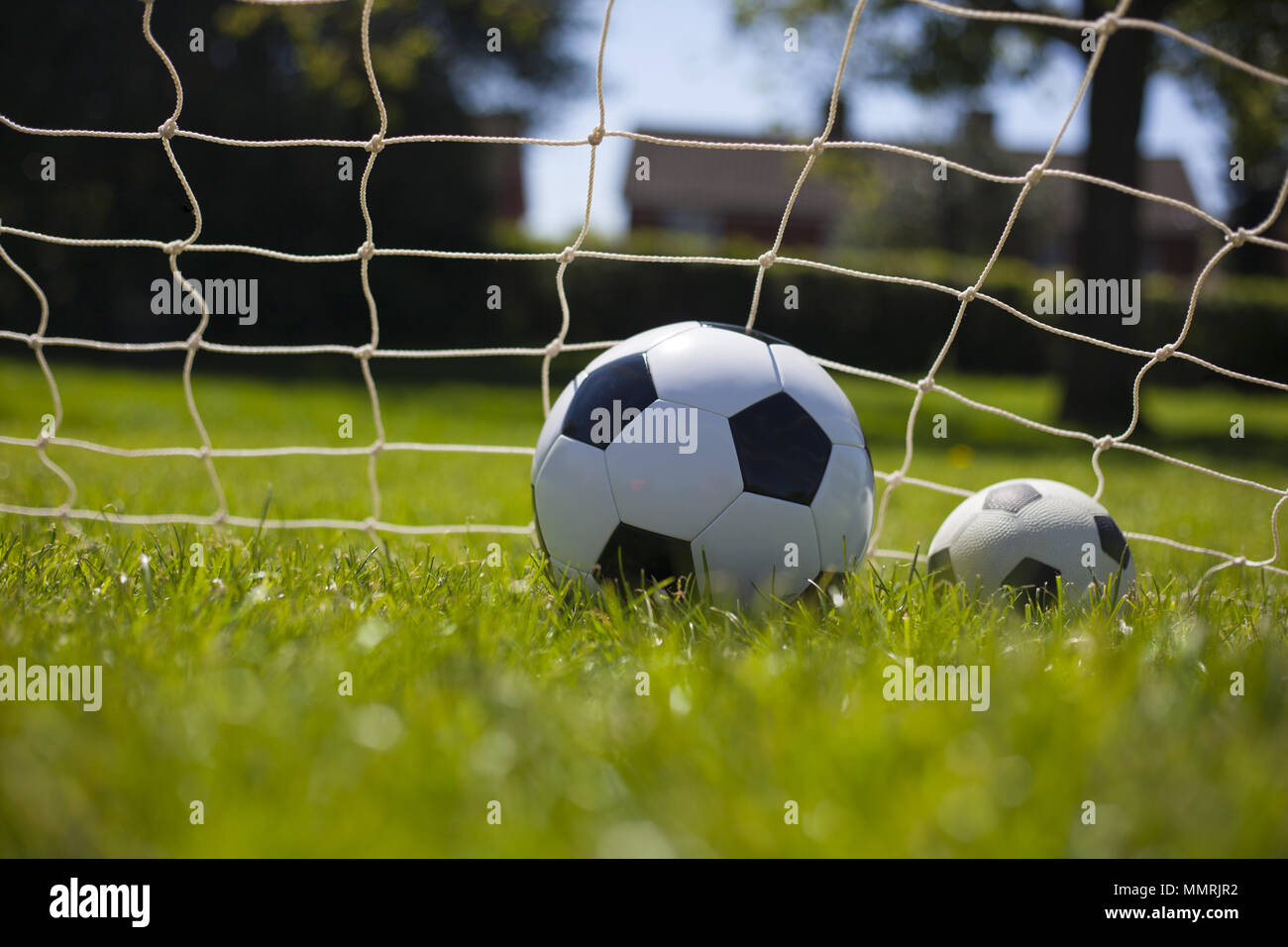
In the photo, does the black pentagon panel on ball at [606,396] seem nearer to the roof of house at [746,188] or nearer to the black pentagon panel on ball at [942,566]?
the black pentagon panel on ball at [942,566]

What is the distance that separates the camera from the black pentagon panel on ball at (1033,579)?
229 centimetres

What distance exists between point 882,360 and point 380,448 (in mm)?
14499

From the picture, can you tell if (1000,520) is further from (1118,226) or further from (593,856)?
(1118,226)

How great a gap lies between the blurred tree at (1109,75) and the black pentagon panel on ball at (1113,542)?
777 cm

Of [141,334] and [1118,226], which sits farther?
[141,334]

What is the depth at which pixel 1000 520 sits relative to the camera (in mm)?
2389

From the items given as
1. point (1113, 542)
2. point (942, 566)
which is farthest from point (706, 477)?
point (1113, 542)

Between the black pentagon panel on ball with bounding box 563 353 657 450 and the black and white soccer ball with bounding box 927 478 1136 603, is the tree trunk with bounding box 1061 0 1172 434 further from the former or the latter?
the black pentagon panel on ball with bounding box 563 353 657 450

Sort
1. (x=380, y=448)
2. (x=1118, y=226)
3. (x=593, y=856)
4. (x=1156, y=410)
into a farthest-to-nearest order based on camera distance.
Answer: (x=1156, y=410) → (x=1118, y=226) → (x=380, y=448) → (x=593, y=856)

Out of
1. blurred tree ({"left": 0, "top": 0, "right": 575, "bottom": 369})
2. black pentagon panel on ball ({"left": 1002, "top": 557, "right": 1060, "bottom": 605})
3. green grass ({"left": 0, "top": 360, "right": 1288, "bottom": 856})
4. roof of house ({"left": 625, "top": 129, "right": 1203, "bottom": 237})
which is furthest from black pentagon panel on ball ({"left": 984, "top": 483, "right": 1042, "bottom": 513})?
roof of house ({"left": 625, "top": 129, "right": 1203, "bottom": 237})

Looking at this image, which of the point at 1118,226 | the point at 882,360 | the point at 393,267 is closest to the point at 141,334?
the point at 393,267

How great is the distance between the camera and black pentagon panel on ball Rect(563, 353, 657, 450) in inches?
85.6

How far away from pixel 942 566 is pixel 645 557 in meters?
0.80

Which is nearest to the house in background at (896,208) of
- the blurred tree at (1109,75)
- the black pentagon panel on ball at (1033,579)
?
the blurred tree at (1109,75)
